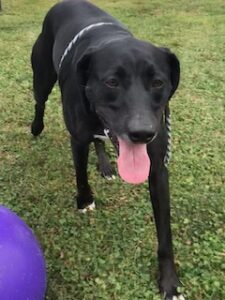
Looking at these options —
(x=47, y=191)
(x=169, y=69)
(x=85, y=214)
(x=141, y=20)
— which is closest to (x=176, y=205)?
(x=85, y=214)

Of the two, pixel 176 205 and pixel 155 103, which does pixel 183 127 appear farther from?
pixel 155 103

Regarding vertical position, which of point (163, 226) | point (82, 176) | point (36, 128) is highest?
point (163, 226)

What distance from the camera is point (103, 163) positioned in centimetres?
410

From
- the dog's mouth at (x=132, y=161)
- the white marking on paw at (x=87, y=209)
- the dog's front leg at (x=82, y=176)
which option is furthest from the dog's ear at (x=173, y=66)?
the white marking on paw at (x=87, y=209)

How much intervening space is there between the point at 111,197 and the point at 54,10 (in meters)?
1.52

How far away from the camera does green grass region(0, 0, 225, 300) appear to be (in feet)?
10.0

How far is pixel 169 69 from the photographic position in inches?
108

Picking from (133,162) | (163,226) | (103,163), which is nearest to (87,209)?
(103,163)

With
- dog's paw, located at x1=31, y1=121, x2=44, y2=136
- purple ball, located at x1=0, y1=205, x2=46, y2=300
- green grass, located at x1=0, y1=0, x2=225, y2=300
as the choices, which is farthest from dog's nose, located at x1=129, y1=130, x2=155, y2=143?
dog's paw, located at x1=31, y1=121, x2=44, y2=136

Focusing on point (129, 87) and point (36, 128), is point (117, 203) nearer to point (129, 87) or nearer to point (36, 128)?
point (36, 128)

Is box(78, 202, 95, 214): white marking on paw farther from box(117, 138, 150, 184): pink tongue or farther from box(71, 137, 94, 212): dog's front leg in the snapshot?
box(117, 138, 150, 184): pink tongue

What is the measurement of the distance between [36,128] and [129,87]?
2229 millimetres

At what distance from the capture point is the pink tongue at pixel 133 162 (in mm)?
2555

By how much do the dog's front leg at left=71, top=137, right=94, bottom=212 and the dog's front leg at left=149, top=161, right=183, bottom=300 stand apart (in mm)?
538
